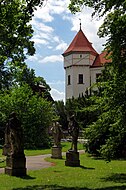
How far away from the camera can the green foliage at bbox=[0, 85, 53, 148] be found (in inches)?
1570

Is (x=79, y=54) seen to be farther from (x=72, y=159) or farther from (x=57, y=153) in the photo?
(x=72, y=159)

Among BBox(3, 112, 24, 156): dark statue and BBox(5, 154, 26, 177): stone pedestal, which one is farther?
BBox(3, 112, 24, 156): dark statue

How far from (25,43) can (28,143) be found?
77.4 ft

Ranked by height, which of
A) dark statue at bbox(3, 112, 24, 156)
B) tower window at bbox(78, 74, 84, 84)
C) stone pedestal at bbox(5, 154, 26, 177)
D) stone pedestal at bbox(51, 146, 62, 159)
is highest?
tower window at bbox(78, 74, 84, 84)

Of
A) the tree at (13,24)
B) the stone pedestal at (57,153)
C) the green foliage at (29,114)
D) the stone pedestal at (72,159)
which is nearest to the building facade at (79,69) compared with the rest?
the green foliage at (29,114)

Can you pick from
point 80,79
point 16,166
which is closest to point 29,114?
point 16,166

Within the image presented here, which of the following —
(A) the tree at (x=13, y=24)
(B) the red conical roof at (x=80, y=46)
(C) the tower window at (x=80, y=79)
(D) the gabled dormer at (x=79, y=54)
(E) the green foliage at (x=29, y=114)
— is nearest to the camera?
(A) the tree at (x=13, y=24)

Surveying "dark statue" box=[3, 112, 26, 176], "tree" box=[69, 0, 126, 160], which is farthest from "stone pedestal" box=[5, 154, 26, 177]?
"tree" box=[69, 0, 126, 160]

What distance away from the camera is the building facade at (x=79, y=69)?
72125 mm

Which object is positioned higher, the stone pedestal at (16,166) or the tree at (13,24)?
the tree at (13,24)

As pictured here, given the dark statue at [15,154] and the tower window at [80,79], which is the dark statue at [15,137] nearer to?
the dark statue at [15,154]

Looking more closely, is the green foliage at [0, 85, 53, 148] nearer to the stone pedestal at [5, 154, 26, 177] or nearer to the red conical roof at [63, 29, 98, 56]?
the stone pedestal at [5, 154, 26, 177]

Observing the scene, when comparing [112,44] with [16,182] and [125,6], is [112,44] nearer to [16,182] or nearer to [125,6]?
[125,6]

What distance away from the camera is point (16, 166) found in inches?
600
